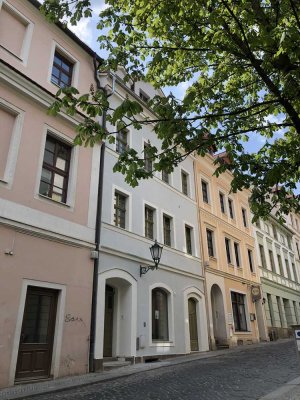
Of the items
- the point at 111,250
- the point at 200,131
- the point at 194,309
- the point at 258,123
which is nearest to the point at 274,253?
the point at 194,309

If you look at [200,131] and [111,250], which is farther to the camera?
[111,250]

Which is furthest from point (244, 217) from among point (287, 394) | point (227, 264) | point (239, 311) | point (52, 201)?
point (287, 394)

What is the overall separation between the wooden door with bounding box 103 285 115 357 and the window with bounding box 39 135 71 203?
415cm

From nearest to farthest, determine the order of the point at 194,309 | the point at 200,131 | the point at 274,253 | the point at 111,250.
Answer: the point at 200,131, the point at 111,250, the point at 194,309, the point at 274,253

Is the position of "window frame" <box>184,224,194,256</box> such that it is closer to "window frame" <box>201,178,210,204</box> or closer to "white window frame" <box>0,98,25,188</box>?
"window frame" <box>201,178,210,204</box>

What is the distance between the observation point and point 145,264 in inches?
603

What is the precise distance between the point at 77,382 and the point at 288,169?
7346 mm

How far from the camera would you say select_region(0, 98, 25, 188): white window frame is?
10.5 metres

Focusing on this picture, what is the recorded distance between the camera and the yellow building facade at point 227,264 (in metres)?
20.8

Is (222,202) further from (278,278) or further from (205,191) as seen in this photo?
(278,278)

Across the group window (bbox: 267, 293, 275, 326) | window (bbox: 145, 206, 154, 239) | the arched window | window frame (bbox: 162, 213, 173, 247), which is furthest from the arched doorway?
window (bbox: 267, 293, 275, 326)

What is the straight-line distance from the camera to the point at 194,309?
1867cm

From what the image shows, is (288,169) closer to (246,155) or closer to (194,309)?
(246,155)

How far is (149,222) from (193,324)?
571 cm
